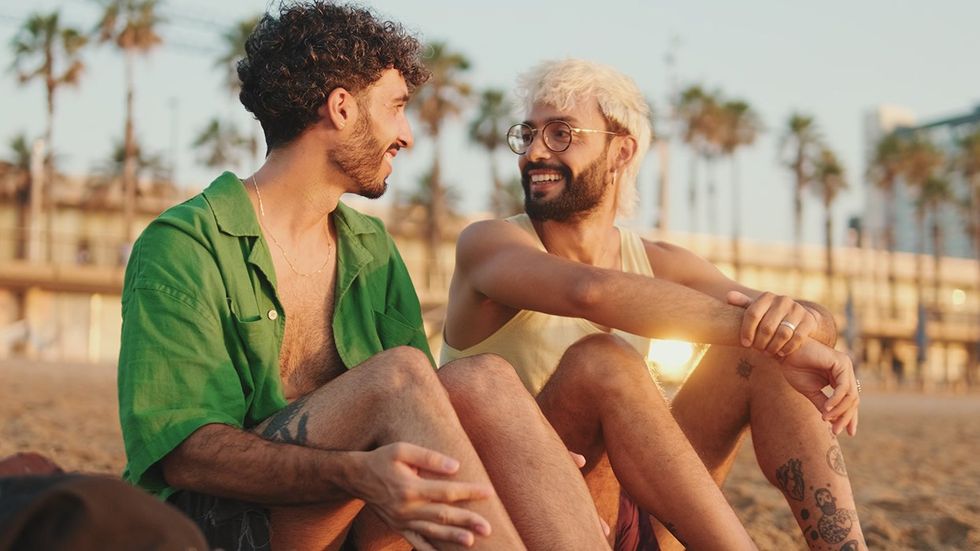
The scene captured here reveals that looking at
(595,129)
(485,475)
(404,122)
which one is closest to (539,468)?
(485,475)

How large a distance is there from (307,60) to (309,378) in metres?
0.89

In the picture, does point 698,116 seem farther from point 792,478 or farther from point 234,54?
point 792,478

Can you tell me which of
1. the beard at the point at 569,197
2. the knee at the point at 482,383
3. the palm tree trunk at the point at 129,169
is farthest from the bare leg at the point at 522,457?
the palm tree trunk at the point at 129,169

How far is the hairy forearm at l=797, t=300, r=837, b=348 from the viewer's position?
3.26 meters

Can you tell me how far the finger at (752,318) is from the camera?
10.1ft

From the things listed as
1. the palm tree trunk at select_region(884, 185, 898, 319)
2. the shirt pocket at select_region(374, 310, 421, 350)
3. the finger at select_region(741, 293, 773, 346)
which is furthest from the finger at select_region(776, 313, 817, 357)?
the palm tree trunk at select_region(884, 185, 898, 319)

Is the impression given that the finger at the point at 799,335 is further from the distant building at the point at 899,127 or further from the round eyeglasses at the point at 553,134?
the distant building at the point at 899,127

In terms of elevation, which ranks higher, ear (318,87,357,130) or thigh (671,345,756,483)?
ear (318,87,357,130)

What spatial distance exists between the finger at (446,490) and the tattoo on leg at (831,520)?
4.27 feet

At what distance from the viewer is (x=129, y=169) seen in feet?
127

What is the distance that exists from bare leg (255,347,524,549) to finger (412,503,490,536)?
3 cm

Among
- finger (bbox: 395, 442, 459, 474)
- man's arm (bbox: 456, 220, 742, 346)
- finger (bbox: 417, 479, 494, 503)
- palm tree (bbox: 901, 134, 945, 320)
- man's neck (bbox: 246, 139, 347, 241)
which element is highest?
palm tree (bbox: 901, 134, 945, 320)

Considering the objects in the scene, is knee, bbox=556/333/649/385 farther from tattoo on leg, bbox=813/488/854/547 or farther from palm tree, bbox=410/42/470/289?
palm tree, bbox=410/42/470/289

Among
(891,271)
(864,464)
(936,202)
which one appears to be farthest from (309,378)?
(891,271)
